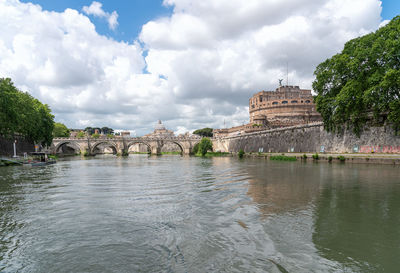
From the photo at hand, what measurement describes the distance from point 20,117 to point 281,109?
7488 centimetres

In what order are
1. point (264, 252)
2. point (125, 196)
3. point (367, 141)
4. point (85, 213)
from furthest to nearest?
point (367, 141) → point (125, 196) → point (85, 213) → point (264, 252)

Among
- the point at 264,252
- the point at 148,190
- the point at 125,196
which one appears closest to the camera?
the point at 264,252

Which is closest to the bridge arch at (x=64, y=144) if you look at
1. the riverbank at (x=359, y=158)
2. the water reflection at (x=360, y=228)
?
the riverbank at (x=359, y=158)

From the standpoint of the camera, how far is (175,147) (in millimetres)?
133375

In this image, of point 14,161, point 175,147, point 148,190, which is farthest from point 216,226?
point 175,147

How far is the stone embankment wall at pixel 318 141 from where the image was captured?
3197 cm

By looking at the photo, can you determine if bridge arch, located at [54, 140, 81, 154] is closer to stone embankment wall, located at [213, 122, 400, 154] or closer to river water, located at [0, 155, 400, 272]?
stone embankment wall, located at [213, 122, 400, 154]

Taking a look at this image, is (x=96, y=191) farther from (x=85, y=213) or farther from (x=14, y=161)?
(x=14, y=161)

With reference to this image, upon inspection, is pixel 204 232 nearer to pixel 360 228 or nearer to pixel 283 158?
pixel 360 228

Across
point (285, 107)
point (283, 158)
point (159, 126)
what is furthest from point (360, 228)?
point (159, 126)

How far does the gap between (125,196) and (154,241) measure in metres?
6.89

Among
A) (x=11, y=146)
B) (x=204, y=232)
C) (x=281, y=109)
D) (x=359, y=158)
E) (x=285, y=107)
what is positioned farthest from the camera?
(x=281, y=109)

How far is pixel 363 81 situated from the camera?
3083 cm

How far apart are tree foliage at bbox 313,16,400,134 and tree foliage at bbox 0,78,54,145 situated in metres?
43.6
